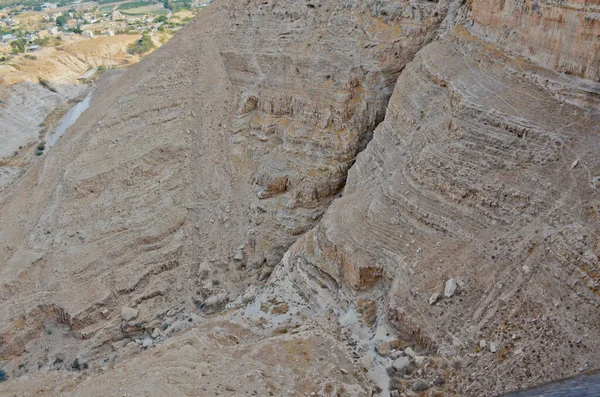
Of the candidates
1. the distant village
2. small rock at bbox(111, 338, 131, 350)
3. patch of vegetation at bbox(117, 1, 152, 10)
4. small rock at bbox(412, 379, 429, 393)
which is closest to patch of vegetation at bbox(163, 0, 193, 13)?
the distant village

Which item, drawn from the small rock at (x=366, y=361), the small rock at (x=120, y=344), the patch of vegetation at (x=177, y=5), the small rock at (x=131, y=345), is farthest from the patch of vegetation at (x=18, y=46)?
the small rock at (x=366, y=361)

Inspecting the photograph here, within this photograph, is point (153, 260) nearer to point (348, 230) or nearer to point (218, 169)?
point (218, 169)

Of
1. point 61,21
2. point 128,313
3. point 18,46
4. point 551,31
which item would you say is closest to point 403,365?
point 551,31

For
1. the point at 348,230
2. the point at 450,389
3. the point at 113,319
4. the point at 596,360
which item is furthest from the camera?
the point at 113,319

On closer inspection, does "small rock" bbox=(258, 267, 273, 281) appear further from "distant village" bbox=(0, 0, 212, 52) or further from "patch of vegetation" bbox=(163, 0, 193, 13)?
"patch of vegetation" bbox=(163, 0, 193, 13)

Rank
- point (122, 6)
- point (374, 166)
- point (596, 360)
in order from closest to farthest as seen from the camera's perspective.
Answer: point (596, 360) < point (374, 166) < point (122, 6)

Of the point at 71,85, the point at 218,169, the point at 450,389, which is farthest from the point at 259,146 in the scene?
the point at 71,85

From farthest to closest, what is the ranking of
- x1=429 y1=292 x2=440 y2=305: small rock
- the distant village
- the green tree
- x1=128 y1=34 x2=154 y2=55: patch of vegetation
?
1. the green tree
2. the distant village
3. x1=128 y1=34 x2=154 y2=55: patch of vegetation
4. x1=429 y1=292 x2=440 y2=305: small rock
